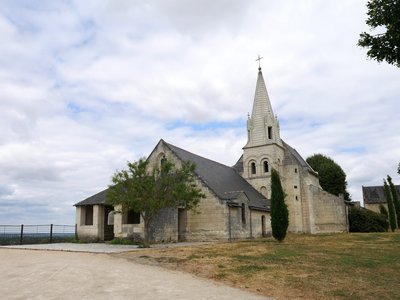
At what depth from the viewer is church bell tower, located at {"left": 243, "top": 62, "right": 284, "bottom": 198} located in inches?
1502

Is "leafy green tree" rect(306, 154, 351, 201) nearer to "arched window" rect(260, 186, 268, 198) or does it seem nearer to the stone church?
the stone church

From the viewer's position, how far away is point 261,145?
3906 cm

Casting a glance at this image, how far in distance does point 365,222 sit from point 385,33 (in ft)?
114

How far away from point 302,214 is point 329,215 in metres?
2.80

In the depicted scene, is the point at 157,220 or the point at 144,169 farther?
the point at 157,220

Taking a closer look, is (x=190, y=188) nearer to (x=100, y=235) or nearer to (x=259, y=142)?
(x=100, y=235)

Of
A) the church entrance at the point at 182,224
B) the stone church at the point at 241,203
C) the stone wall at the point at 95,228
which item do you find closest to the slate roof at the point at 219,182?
the stone church at the point at 241,203

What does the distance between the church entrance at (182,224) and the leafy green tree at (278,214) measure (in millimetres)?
6961

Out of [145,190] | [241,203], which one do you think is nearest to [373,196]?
[241,203]

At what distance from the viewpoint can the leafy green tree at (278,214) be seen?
78.1 feet

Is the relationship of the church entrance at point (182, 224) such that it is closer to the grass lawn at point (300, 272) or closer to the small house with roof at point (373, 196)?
the grass lawn at point (300, 272)

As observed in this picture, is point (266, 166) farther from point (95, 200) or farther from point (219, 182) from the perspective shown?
point (95, 200)

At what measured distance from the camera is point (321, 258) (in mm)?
14734

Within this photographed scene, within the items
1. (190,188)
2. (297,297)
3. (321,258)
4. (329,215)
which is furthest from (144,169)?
(329,215)
